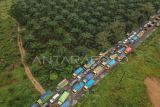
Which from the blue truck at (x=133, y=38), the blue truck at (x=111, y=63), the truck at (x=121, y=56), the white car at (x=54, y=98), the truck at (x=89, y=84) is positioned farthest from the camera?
the blue truck at (x=133, y=38)

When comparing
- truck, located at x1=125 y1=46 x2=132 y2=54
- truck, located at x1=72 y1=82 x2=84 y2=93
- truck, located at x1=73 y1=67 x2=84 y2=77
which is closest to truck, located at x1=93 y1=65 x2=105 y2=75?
truck, located at x1=73 y1=67 x2=84 y2=77

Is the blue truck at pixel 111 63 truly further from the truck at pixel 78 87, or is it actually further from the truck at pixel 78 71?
the truck at pixel 78 87

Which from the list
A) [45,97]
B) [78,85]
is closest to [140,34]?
[78,85]

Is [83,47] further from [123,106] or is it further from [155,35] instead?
[155,35]

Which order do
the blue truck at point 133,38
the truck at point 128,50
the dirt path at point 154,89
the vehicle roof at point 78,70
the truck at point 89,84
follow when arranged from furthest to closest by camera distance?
the blue truck at point 133,38
the truck at point 128,50
the vehicle roof at point 78,70
the truck at point 89,84
the dirt path at point 154,89

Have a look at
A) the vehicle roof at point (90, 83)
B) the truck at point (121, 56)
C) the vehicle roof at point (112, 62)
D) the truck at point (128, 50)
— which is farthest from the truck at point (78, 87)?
the truck at point (128, 50)

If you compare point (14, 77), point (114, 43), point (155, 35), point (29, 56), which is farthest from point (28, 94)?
point (155, 35)

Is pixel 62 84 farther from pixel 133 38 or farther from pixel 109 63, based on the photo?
pixel 133 38
